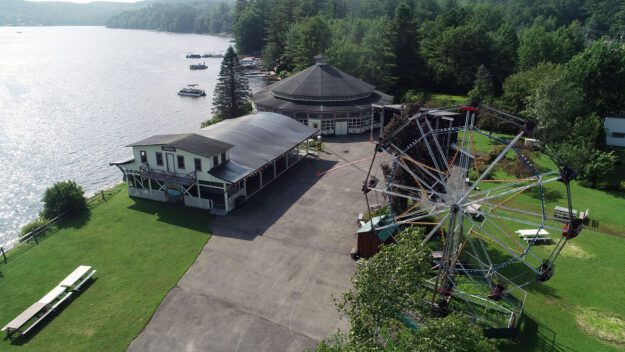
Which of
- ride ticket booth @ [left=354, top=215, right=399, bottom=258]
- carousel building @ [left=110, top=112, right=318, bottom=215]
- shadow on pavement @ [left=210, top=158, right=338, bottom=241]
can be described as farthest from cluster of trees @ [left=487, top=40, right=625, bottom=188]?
carousel building @ [left=110, top=112, right=318, bottom=215]

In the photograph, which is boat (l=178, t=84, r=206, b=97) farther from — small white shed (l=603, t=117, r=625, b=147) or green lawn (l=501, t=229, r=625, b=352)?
green lawn (l=501, t=229, r=625, b=352)

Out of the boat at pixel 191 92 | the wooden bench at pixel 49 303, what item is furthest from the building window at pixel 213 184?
the boat at pixel 191 92

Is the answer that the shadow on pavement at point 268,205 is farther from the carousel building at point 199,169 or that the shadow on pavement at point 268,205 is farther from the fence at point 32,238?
the fence at point 32,238

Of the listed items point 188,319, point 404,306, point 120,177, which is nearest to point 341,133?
point 120,177

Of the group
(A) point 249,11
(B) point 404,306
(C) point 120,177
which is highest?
(A) point 249,11

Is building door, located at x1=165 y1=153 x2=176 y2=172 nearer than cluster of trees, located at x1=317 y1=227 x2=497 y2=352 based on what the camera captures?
No

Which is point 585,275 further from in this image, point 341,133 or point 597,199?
point 341,133
